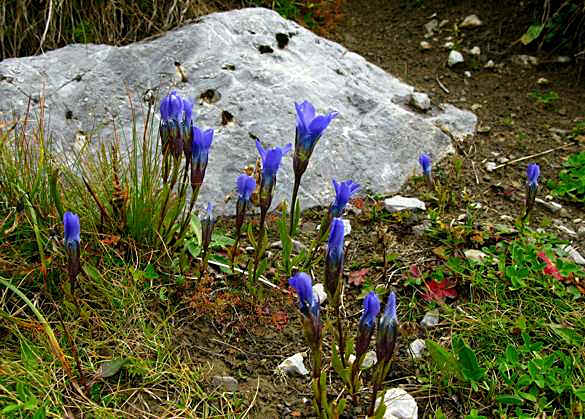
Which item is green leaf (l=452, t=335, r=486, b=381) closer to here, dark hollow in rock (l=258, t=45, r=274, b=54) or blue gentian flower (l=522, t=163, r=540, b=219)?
blue gentian flower (l=522, t=163, r=540, b=219)

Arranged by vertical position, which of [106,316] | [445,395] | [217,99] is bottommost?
[445,395]

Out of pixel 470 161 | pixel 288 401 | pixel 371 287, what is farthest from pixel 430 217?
pixel 288 401

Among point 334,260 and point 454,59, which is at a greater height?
point 334,260

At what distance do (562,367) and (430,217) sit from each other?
0.79m

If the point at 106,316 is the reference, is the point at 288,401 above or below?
below

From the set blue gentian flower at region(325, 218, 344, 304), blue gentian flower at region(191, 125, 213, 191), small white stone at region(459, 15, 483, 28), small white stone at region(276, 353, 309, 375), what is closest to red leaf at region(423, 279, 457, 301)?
small white stone at region(276, 353, 309, 375)

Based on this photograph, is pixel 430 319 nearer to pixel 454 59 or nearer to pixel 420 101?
pixel 420 101

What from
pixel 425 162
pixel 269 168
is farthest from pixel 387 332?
pixel 425 162

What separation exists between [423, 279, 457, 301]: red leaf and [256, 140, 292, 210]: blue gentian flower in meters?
0.67

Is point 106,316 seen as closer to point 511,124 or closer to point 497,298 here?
point 497,298

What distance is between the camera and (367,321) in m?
1.58

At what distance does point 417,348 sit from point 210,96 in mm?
1503

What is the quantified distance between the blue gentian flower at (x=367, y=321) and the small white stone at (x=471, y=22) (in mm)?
3100

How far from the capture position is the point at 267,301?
7.17 feet
